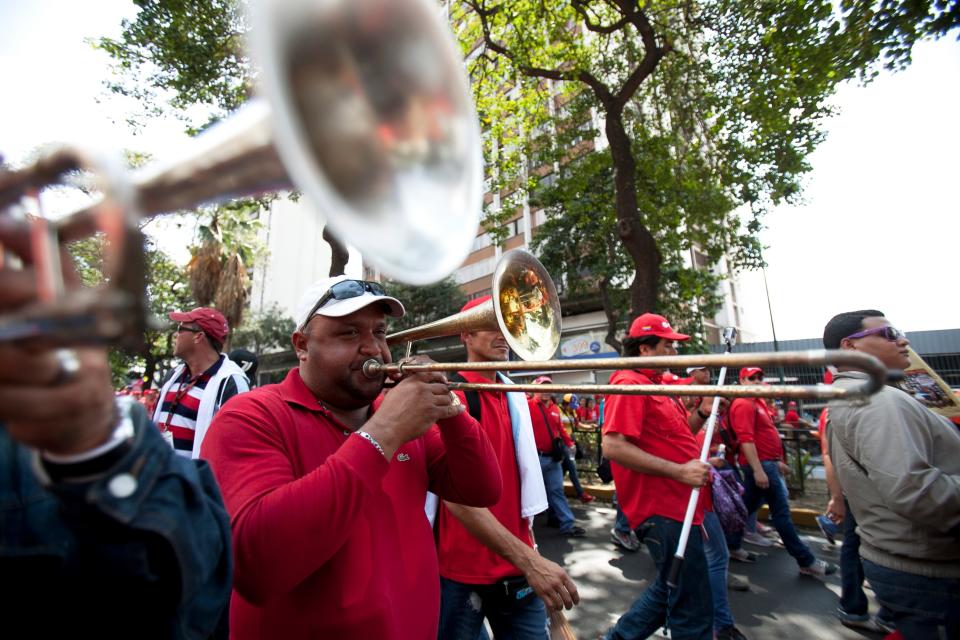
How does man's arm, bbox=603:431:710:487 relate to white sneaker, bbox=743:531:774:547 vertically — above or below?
above

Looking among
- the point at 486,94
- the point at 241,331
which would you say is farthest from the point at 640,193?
the point at 241,331

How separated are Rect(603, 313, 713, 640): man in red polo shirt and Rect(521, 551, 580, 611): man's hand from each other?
1132mm

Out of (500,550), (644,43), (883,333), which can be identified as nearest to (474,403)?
(500,550)

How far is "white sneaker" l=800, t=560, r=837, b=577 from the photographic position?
4.91 meters

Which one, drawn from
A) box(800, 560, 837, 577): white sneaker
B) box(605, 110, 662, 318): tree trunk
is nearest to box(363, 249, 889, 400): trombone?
box(800, 560, 837, 577): white sneaker

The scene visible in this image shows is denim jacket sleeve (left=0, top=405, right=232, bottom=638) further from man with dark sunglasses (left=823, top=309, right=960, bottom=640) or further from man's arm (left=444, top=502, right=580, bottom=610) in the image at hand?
man with dark sunglasses (left=823, top=309, right=960, bottom=640)

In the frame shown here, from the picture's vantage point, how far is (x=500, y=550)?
2.29m

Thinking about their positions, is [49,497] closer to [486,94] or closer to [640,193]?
[486,94]

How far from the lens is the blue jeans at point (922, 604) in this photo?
7.00ft

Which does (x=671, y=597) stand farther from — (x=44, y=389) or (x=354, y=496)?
(x=44, y=389)

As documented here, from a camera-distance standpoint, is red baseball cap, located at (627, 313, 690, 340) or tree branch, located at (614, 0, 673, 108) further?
tree branch, located at (614, 0, 673, 108)

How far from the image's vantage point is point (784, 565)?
528cm

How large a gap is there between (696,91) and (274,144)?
11.1 meters

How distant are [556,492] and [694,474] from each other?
13.6 feet
